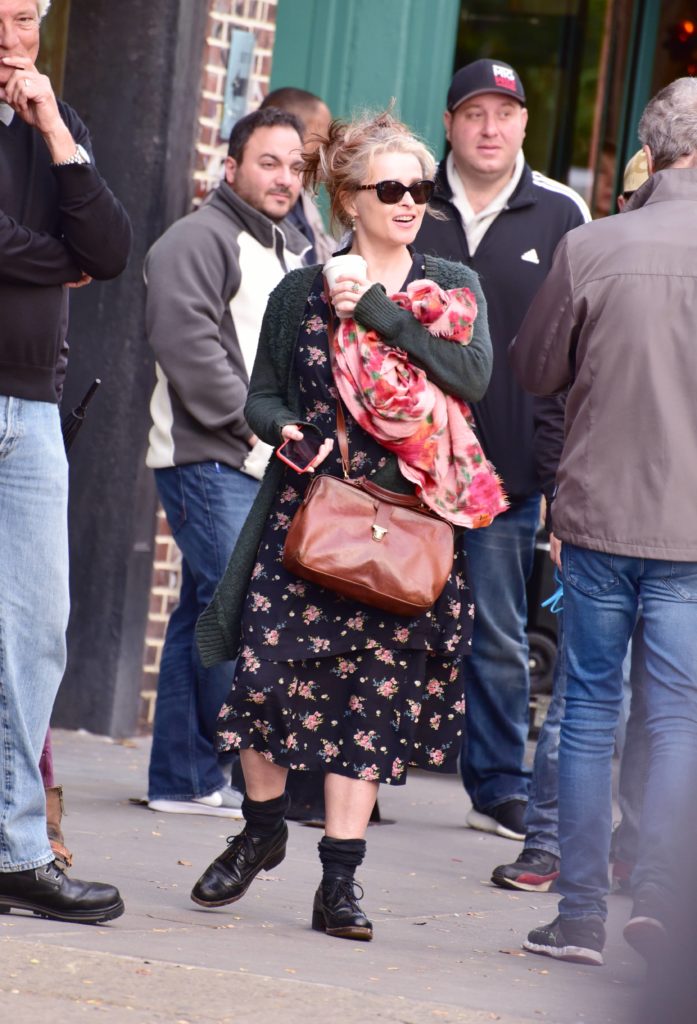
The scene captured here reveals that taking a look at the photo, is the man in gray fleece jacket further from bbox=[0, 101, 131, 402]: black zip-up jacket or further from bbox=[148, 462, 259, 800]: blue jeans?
bbox=[0, 101, 131, 402]: black zip-up jacket

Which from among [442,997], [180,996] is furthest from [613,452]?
[180,996]

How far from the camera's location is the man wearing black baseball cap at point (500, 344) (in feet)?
20.0

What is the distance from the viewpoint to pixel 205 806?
20.9 ft

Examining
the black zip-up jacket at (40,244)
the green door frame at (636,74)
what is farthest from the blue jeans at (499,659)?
the green door frame at (636,74)

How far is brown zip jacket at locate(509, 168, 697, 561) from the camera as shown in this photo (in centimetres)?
446

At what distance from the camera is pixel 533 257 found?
6.12 meters

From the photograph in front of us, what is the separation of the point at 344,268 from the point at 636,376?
750 mm

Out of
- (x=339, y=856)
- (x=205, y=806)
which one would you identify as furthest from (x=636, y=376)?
(x=205, y=806)

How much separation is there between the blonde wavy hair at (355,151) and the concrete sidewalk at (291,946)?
5.91 feet

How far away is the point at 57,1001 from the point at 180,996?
0.25 metres

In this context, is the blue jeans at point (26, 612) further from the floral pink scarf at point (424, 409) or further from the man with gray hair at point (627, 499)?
the man with gray hair at point (627, 499)

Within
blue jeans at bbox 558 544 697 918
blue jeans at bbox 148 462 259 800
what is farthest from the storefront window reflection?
blue jeans at bbox 558 544 697 918

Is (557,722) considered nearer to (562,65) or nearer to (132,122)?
(132,122)

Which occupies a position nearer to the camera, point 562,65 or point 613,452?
point 613,452
